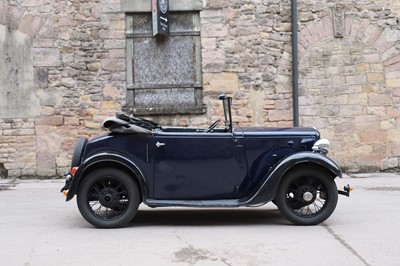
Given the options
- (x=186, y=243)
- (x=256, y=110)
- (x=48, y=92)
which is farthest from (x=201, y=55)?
(x=186, y=243)

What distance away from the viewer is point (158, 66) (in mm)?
11172

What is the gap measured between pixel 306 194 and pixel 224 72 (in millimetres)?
5263

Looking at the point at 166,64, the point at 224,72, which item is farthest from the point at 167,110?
the point at 224,72

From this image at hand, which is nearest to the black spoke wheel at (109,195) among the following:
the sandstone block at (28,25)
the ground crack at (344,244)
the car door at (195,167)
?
the car door at (195,167)

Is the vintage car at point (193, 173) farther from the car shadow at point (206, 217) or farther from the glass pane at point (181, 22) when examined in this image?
the glass pane at point (181, 22)

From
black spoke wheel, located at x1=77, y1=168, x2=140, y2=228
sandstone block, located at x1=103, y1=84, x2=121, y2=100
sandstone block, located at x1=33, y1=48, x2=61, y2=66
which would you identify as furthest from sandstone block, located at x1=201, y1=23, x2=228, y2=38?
black spoke wheel, located at x1=77, y1=168, x2=140, y2=228

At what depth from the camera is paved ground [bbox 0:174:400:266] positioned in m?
4.95

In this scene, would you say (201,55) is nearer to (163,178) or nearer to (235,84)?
(235,84)

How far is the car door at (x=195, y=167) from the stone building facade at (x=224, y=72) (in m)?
4.78

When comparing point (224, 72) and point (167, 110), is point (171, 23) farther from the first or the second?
point (167, 110)

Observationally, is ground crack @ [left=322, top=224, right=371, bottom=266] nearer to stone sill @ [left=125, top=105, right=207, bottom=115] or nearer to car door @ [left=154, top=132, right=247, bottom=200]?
car door @ [left=154, top=132, right=247, bottom=200]

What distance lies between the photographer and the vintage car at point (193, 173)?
618 cm

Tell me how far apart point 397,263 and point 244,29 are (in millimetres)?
7245

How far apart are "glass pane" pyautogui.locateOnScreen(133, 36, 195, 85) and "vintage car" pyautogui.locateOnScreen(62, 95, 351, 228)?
4.98 meters
